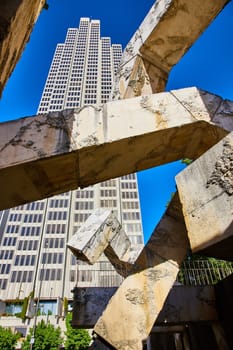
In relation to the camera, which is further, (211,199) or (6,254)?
(6,254)

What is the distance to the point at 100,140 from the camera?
240 centimetres

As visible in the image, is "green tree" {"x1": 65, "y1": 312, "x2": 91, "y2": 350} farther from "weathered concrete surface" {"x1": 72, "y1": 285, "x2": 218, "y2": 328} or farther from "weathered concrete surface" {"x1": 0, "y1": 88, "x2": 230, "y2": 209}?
"weathered concrete surface" {"x1": 0, "y1": 88, "x2": 230, "y2": 209}

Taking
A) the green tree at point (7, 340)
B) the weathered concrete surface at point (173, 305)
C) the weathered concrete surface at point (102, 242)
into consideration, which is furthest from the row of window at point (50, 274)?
the weathered concrete surface at point (173, 305)

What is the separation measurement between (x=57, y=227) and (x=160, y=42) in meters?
44.1

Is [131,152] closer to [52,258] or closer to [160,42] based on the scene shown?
[160,42]

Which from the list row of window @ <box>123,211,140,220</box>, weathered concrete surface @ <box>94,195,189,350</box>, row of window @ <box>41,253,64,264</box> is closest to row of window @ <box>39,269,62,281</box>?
row of window @ <box>41,253,64,264</box>

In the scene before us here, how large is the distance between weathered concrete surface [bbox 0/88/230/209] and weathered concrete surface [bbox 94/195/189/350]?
159cm

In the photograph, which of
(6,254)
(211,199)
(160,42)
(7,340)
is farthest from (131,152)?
(6,254)

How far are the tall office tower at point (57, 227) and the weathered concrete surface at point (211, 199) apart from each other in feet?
72.0

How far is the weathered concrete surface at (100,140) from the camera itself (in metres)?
2.29

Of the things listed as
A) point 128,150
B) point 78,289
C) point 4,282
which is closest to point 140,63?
point 128,150

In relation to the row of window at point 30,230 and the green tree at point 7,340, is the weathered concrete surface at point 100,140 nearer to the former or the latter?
the green tree at point 7,340

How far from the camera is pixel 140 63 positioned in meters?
4.70

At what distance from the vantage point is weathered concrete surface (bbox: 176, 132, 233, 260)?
5.35 ft
